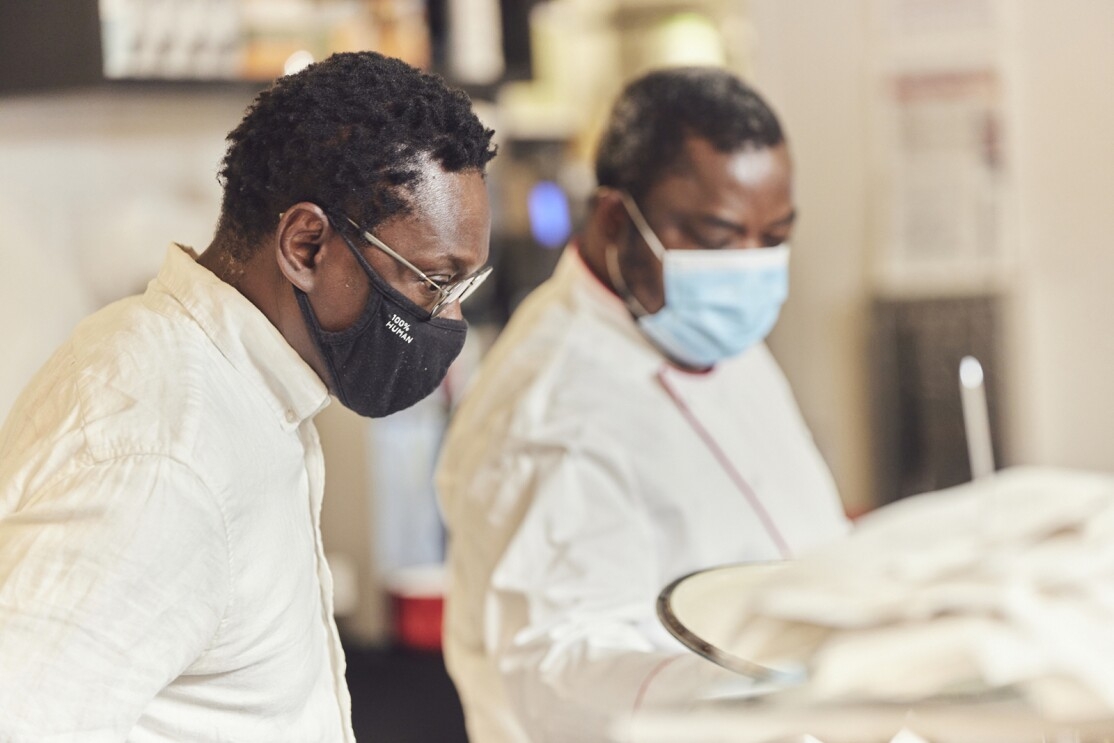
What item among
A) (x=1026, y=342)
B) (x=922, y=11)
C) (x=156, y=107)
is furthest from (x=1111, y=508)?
(x=922, y=11)

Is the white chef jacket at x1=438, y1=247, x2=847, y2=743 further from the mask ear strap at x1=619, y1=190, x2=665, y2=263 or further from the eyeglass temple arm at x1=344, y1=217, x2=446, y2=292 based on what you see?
the eyeglass temple arm at x1=344, y1=217, x2=446, y2=292

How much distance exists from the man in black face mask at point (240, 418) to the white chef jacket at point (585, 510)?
1.23 ft

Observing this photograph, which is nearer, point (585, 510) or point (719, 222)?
point (585, 510)

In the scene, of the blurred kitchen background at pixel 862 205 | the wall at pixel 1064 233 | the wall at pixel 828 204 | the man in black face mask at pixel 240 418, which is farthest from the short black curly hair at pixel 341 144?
the wall at pixel 828 204

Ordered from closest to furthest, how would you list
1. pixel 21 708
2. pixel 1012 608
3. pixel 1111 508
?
pixel 21 708
pixel 1012 608
pixel 1111 508

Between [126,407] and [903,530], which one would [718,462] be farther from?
[126,407]

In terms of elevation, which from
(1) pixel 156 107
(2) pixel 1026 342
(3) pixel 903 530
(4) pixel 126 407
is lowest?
(2) pixel 1026 342

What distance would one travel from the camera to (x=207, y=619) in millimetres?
885

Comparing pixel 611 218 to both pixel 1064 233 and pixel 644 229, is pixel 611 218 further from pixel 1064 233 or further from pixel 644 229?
pixel 1064 233

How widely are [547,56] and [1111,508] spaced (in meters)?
3.65

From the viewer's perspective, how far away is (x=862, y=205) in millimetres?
4035

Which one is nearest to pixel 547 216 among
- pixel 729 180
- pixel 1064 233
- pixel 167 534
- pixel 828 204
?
pixel 828 204

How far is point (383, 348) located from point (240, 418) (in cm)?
14

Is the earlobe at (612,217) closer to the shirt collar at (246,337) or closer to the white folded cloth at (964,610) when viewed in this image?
the white folded cloth at (964,610)
